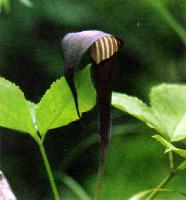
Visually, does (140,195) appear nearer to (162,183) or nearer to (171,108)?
(162,183)

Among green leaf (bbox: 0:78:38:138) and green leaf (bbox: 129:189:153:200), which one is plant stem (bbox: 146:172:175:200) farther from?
green leaf (bbox: 0:78:38:138)

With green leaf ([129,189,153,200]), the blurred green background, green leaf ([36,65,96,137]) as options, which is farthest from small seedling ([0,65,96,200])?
the blurred green background

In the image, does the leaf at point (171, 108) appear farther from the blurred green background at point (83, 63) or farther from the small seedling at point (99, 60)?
the blurred green background at point (83, 63)

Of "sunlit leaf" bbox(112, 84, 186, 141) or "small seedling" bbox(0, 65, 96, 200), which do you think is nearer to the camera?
"small seedling" bbox(0, 65, 96, 200)

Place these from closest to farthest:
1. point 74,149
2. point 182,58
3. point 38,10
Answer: point 74,149, point 38,10, point 182,58

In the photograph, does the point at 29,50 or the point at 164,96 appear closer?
the point at 164,96

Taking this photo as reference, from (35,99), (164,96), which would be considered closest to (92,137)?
(35,99)

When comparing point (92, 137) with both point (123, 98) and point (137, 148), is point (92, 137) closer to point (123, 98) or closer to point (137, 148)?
point (137, 148)
